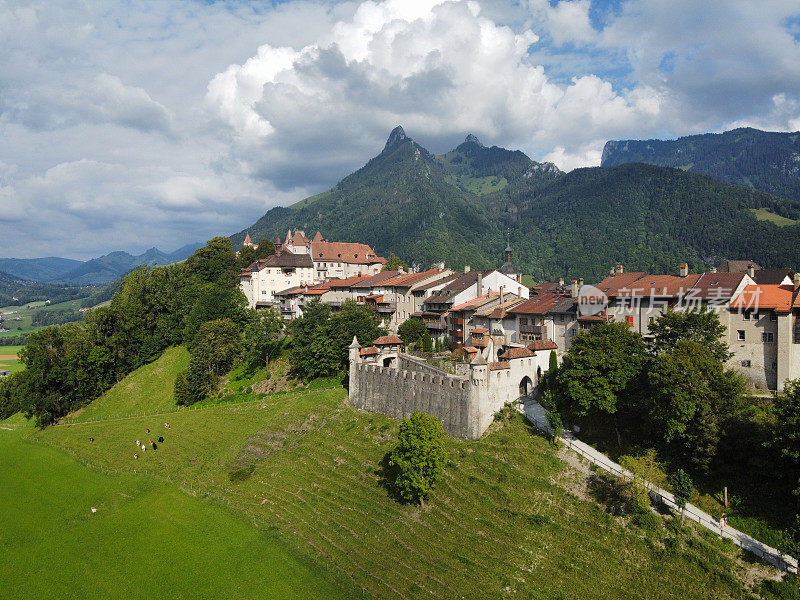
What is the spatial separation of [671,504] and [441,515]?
14993mm

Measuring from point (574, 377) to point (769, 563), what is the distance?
52.9ft

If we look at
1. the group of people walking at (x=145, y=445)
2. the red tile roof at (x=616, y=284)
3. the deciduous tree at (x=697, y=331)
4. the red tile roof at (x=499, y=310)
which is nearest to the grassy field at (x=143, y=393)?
the group of people walking at (x=145, y=445)

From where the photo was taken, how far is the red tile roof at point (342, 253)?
108m

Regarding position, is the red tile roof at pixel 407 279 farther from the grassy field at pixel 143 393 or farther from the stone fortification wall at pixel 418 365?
the grassy field at pixel 143 393

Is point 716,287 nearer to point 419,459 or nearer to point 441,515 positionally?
point 419,459

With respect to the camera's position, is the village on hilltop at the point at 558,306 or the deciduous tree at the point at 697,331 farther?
the village on hilltop at the point at 558,306

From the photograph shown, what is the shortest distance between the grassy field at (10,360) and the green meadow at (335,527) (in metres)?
113

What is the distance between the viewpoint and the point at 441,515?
3475cm

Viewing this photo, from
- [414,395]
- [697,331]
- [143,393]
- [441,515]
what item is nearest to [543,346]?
[697,331]

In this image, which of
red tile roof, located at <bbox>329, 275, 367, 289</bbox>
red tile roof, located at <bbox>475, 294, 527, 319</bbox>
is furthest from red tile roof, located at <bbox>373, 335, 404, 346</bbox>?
red tile roof, located at <bbox>329, 275, 367, 289</bbox>

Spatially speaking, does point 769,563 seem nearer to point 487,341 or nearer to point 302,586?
point 302,586

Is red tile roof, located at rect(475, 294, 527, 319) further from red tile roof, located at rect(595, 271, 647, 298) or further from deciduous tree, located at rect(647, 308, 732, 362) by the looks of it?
deciduous tree, located at rect(647, 308, 732, 362)

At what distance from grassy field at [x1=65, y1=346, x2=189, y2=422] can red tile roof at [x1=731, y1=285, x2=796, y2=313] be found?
68.1 m

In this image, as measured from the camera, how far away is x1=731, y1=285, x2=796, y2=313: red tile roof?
3962cm
